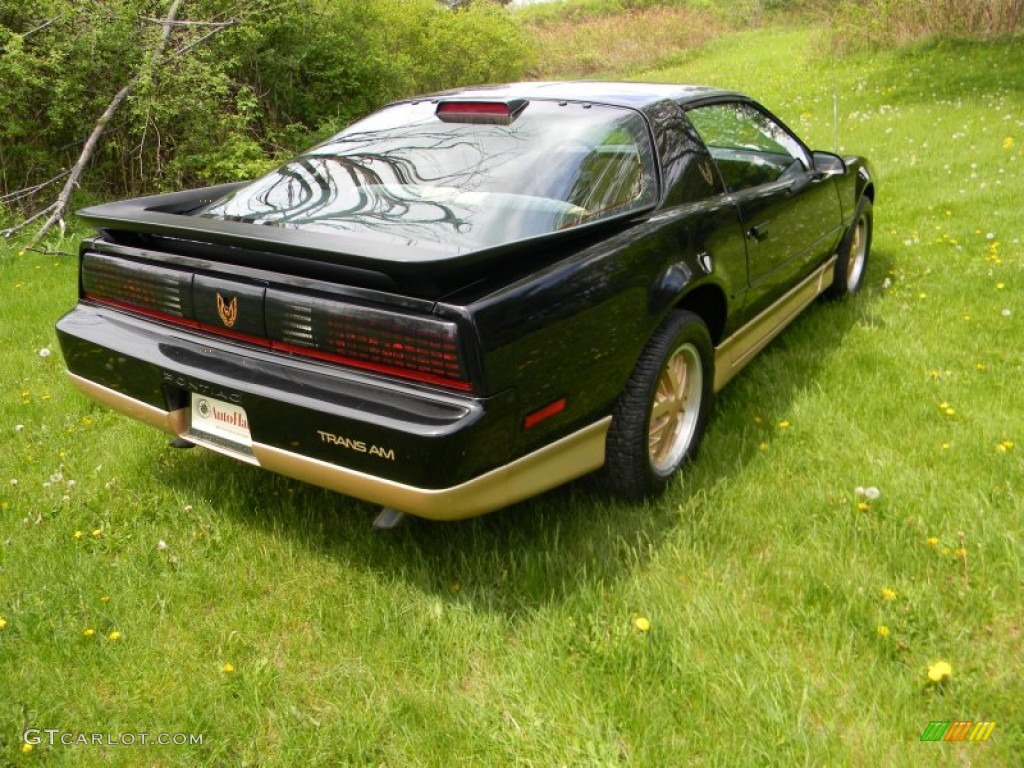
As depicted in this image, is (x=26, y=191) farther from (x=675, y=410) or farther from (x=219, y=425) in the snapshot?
(x=675, y=410)

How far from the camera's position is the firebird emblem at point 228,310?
2.50 m

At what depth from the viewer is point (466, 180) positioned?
2.84 meters

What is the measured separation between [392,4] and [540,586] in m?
10.6

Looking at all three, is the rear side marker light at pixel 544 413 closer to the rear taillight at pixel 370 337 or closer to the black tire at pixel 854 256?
the rear taillight at pixel 370 337

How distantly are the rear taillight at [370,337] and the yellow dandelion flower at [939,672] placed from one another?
1.36 m

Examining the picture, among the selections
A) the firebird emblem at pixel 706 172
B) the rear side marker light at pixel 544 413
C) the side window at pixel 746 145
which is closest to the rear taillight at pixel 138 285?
the rear side marker light at pixel 544 413

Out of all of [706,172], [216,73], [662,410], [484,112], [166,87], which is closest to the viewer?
[662,410]

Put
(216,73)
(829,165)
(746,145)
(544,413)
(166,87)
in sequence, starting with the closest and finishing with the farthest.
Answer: (544,413) → (746,145) → (829,165) → (166,87) → (216,73)

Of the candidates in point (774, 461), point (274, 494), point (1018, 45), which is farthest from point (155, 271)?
point (1018, 45)

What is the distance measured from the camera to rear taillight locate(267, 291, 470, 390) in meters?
2.18

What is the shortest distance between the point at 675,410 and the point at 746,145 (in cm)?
150

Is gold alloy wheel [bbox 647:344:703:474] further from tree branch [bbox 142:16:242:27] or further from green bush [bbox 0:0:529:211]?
tree branch [bbox 142:16:242:27]

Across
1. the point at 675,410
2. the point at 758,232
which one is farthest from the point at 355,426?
the point at 758,232

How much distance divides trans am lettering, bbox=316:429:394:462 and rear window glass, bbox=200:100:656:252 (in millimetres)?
606
